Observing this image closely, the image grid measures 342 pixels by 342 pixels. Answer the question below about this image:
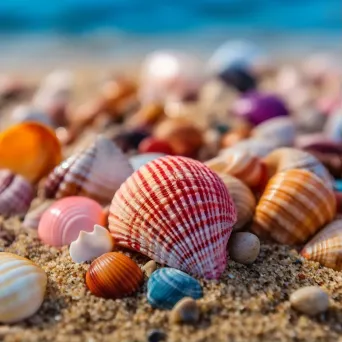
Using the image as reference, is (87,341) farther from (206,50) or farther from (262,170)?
(206,50)

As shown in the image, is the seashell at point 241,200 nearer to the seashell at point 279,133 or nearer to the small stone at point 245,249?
the small stone at point 245,249

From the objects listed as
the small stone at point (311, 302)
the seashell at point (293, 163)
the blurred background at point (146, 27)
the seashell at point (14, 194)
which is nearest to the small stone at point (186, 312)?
the small stone at point (311, 302)

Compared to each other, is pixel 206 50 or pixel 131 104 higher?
pixel 131 104

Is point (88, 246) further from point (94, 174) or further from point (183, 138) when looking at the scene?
point (183, 138)

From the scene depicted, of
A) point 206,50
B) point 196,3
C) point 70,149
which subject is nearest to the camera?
point 70,149

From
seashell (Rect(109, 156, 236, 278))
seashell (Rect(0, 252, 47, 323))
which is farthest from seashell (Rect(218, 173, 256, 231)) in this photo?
seashell (Rect(0, 252, 47, 323))

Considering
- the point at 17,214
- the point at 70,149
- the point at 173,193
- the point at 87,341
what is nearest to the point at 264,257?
the point at 173,193
